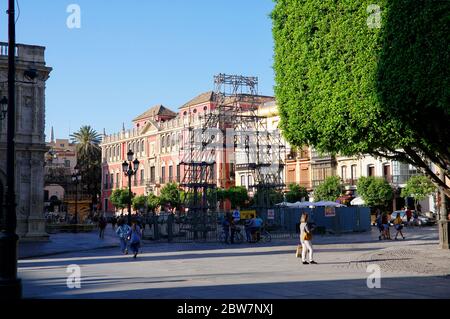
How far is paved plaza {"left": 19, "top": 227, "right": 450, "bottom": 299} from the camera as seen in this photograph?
11.7 metres

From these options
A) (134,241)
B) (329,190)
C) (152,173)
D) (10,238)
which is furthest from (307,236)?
(152,173)

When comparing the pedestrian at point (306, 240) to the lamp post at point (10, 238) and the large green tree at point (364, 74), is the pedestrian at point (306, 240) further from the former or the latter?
the lamp post at point (10, 238)

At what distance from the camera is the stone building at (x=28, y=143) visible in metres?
33.8

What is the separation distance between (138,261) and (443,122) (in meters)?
10.5

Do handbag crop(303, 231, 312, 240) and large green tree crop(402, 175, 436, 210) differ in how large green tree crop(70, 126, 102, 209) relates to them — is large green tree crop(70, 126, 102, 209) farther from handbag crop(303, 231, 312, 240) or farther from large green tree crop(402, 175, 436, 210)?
handbag crop(303, 231, 312, 240)

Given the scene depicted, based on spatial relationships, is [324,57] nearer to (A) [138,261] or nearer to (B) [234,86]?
(A) [138,261]

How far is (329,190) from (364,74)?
149 feet

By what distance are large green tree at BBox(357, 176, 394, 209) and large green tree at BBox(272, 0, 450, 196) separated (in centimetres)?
3624

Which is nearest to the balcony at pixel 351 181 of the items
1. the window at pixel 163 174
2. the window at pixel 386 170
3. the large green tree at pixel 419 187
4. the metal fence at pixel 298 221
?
the window at pixel 386 170

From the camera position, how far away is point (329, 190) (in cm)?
6181

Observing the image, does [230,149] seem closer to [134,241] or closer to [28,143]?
[28,143]

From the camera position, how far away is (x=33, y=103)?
34.8 metres

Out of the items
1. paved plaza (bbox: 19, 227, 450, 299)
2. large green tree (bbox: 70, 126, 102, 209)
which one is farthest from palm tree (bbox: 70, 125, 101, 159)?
paved plaza (bbox: 19, 227, 450, 299)

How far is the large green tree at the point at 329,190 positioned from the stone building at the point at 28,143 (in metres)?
34.1
